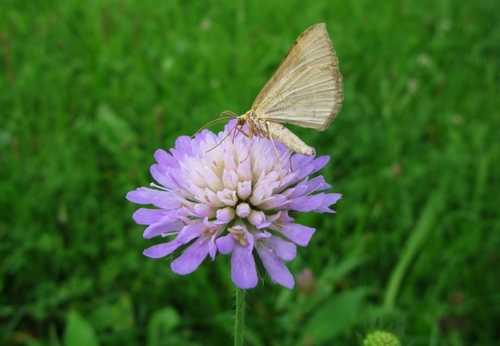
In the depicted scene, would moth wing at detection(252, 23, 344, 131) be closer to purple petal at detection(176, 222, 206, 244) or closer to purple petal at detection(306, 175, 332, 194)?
purple petal at detection(306, 175, 332, 194)

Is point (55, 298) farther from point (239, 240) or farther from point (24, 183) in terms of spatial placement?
point (239, 240)

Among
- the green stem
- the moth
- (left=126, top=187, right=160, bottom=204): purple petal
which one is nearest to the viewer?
the green stem

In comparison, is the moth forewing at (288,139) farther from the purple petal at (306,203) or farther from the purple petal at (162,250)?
the purple petal at (162,250)

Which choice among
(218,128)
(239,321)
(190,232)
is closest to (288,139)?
(190,232)

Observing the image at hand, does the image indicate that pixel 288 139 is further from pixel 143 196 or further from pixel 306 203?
pixel 143 196

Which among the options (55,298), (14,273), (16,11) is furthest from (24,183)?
(16,11)

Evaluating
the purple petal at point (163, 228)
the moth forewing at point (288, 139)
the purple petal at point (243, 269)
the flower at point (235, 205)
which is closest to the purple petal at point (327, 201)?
the flower at point (235, 205)

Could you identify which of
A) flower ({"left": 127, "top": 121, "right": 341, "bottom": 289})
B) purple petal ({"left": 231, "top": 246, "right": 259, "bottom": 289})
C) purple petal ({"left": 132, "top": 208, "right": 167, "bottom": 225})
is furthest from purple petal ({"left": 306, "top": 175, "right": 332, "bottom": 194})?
purple petal ({"left": 132, "top": 208, "right": 167, "bottom": 225})
